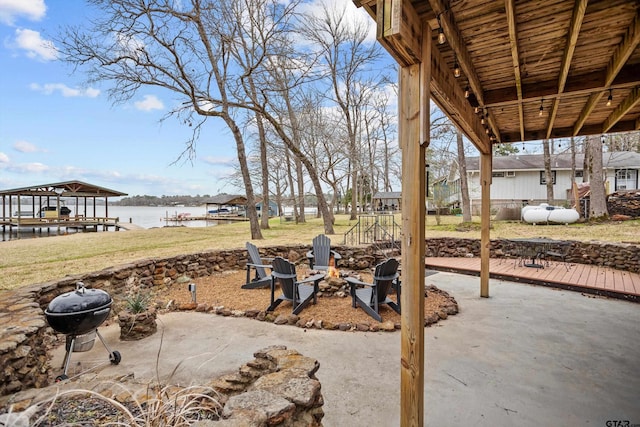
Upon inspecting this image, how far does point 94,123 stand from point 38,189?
37.9 feet

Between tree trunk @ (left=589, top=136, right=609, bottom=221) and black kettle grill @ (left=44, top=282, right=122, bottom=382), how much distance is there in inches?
590

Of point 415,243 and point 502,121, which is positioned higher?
point 502,121

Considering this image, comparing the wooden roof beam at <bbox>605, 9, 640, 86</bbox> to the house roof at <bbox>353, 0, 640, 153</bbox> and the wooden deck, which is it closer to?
the house roof at <bbox>353, 0, 640, 153</bbox>

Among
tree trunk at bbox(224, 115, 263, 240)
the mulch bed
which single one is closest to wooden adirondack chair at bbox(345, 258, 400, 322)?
the mulch bed

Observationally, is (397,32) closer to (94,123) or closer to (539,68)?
(539,68)

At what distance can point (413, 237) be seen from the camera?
1.97m

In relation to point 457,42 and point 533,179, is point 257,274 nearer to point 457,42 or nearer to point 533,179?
point 457,42

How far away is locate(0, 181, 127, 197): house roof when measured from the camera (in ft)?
66.7

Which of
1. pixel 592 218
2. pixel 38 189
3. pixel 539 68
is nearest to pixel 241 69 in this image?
pixel 539 68

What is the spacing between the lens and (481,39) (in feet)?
8.31

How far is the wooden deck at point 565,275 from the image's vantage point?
5.13 metres

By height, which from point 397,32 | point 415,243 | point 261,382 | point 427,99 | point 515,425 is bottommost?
point 515,425

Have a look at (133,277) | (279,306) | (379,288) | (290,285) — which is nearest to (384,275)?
(379,288)

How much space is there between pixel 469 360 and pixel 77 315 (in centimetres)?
358
